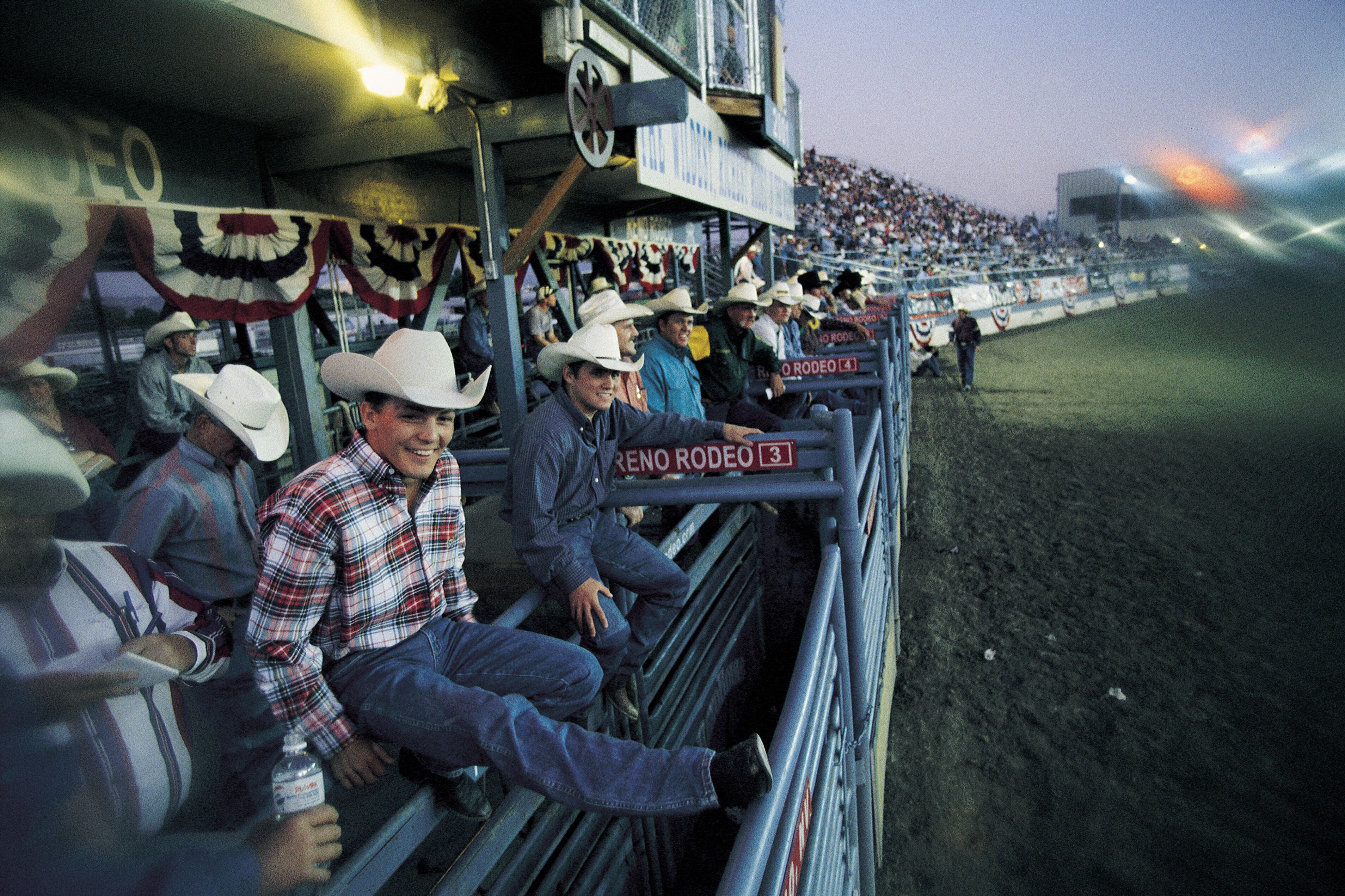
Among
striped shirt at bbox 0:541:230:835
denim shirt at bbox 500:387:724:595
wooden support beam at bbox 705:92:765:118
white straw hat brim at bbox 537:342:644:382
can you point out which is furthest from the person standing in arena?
striped shirt at bbox 0:541:230:835

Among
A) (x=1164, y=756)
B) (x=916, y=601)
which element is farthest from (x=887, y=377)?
(x=1164, y=756)

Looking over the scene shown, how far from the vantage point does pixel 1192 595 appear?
18.1ft

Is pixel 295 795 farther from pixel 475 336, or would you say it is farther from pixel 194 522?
pixel 475 336

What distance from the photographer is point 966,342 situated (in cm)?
1418

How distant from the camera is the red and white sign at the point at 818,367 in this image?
634cm

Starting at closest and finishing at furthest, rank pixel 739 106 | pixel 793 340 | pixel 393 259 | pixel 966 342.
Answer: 1. pixel 393 259
2. pixel 739 106
3. pixel 793 340
4. pixel 966 342

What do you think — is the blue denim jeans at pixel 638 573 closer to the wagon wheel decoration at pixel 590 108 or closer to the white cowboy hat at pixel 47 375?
the white cowboy hat at pixel 47 375

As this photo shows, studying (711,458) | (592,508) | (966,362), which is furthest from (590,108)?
(966,362)

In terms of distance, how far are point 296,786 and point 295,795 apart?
2 cm

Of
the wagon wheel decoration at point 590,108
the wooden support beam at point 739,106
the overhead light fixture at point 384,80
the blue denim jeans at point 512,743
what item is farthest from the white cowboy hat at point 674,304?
the wooden support beam at point 739,106

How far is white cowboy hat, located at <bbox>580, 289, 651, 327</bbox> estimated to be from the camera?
4.58 m

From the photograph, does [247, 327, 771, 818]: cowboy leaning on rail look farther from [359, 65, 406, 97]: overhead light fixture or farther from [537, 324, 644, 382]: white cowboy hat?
[359, 65, 406, 97]: overhead light fixture

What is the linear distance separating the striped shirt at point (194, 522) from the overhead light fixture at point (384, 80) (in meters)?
2.81

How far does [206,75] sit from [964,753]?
6.07m
